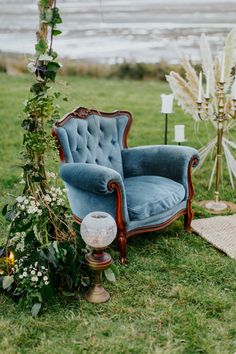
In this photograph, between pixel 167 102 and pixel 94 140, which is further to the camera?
pixel 167 102

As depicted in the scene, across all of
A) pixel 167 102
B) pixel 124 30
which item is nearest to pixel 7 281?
pixel 167 102

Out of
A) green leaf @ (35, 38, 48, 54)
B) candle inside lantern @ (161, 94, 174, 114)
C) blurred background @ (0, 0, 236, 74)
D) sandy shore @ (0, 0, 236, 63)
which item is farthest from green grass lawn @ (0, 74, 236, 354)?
sandy shore @ (0, 0, 236, 63)

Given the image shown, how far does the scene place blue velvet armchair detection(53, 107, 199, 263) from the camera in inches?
115

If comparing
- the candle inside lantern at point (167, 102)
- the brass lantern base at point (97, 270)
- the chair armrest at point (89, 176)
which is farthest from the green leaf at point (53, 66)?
the candle inside lantern at point (167, 102)

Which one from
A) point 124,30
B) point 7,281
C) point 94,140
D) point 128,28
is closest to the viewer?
point 7,281

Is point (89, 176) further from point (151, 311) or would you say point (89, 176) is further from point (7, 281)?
point (151, 311)

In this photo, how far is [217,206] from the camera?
3887mm

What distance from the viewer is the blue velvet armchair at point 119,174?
291cm

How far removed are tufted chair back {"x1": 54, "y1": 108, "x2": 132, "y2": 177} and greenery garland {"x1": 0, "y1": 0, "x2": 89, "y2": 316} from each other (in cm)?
58

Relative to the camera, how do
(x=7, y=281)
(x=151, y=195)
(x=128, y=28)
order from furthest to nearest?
(x=128, y=28) → (x=151, y=195) → (x=7, y=281)

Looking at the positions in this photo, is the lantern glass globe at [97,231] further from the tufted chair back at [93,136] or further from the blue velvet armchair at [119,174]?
the tufted chair back at [93,136]

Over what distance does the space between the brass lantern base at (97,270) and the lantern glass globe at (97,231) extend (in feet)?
0.25

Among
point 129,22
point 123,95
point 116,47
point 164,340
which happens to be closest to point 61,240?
point 164,340

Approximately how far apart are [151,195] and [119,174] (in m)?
0.26
